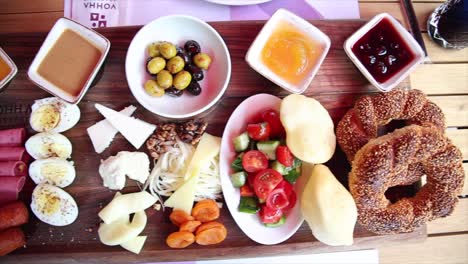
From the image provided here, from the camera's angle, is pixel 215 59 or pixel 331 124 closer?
pixel 331 124

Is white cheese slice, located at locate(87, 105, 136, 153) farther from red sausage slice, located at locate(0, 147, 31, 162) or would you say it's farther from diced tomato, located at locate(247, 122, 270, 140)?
diced tomato, located at locate(247, 122, 270, 140)

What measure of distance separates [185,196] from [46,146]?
61cm

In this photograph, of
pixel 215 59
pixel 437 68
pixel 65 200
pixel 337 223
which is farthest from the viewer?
pixel 437 68

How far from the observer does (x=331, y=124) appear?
70.1 inches

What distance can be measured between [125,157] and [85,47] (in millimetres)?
496

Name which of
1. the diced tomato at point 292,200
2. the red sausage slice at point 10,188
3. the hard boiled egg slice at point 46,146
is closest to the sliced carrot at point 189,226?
the diced tomato at point 292,200

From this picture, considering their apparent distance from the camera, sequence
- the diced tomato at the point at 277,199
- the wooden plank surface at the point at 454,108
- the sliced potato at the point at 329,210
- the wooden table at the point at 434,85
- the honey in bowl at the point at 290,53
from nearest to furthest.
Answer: the sliced potato at the point at 329,210 < the diced tomato at the point at 277,199 < the honey in bowl at the point at 290,53 < the wooden table at the point at 434,85 < the wooden plank surface at the point at 454,108

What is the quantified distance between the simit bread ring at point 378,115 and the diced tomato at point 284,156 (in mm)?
234

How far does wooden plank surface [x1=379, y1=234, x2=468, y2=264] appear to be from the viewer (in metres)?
2.08

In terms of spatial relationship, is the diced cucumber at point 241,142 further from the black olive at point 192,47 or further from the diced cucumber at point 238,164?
the black olive at point 192,47

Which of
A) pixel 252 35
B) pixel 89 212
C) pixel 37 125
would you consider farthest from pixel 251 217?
pixel 37 125

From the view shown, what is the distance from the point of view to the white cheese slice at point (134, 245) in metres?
1.74

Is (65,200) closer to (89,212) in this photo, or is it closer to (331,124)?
(89,212)

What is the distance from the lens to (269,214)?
1.74m
